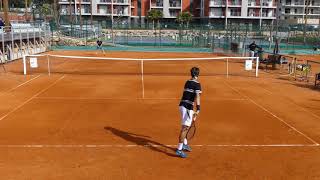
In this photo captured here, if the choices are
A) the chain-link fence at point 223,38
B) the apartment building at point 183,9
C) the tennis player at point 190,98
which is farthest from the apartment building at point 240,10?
the tennis player at point 190,98

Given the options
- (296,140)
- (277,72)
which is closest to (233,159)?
(296,140)

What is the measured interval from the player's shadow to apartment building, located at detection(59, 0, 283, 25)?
86.2 metres

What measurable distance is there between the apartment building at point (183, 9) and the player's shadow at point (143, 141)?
8625 centimetres

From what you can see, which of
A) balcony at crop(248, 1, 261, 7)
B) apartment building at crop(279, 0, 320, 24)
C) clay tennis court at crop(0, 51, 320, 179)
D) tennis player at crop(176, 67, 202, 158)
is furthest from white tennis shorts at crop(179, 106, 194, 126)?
apartment building at crop(279, 0, 320, 24)

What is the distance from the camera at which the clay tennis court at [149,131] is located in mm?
9125

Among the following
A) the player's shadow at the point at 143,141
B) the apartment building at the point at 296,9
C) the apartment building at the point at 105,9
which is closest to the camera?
the player's shadow at the point at 143,141

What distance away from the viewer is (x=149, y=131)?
12398 millimetres

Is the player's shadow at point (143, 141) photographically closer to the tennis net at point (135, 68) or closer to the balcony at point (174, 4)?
the tennis net at point (135, 68)

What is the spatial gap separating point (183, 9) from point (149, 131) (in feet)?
306

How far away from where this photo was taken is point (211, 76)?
83.9 ft

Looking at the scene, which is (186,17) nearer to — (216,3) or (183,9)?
(183,9)

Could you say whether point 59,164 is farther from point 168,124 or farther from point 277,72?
point 277,72

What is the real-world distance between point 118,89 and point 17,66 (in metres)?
13.2


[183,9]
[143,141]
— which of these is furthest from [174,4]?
[143,141]
